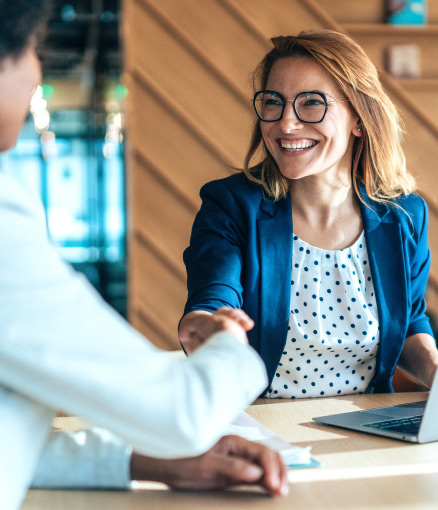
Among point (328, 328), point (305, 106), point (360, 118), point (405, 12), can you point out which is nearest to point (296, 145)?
point (305, 106)

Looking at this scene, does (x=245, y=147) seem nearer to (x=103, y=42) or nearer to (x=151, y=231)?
(x=151, y=231)

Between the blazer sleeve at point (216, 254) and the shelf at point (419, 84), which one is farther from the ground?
the shelf at point (419, 84)

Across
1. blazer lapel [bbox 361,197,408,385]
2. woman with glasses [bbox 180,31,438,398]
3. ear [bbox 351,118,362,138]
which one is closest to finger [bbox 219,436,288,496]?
woman with glasses [bbox 180,31,438,398]

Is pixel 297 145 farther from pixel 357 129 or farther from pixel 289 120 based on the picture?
pixel 357 129

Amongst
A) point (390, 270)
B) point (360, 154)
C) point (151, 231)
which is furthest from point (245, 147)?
point (390, 270)

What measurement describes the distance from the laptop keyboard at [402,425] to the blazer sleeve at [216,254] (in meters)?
0.46

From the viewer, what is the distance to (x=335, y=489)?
956 mm

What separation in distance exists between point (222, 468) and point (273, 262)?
917 millimetres

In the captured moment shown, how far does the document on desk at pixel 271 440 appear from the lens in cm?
103

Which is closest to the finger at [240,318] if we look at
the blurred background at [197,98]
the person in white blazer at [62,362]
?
the person in white blazer at [62,362]

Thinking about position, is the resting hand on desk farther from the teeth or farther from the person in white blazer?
the teeth

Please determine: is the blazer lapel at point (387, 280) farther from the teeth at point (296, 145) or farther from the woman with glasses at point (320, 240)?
the teeth at point (296, 145)

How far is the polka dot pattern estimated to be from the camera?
1.75 meters

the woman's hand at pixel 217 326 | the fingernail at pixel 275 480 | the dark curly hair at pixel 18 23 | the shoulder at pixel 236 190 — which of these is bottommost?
the fingernail at pixel 275 480
